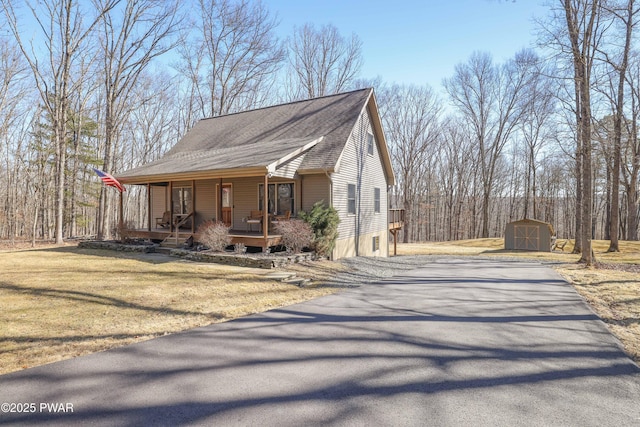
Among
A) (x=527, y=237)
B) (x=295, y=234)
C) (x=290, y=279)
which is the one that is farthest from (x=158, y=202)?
(x=527, y=237)

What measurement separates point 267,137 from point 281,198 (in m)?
4.22

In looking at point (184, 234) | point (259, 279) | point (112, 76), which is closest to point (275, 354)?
point (259, 279)

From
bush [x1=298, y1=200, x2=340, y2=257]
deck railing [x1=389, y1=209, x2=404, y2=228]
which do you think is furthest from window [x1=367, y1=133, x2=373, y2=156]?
bush [x1=298, y1=200, x2=340, y2=257]

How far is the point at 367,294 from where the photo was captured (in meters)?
8.04

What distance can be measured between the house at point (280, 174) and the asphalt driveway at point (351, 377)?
6924 millimetres

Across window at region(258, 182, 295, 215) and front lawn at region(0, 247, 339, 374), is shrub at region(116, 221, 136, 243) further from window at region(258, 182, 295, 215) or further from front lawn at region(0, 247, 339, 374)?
window at region(258, 182, 295, 215)

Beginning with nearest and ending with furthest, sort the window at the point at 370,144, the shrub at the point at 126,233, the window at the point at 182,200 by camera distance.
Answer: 1. the shrub at the point at 126,233
2. the window at the point at 370,144
3. the window at the point at 182,200

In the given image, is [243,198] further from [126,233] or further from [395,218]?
[395,218]

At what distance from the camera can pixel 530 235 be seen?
83.9ft

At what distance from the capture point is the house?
1302cm

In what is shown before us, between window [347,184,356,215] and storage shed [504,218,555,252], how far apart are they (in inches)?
681

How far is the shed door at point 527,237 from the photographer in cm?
2523

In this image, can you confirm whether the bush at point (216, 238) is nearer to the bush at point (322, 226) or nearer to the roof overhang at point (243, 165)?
the roof overhang at point (243, 165)

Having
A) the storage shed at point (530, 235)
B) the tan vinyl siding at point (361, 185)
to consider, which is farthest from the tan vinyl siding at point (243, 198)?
the storage shed at point (530, 235)
